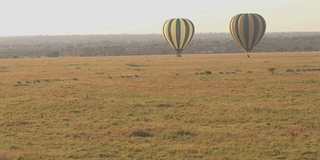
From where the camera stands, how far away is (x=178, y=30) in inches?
2719

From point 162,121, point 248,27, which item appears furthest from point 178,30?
point 162,121

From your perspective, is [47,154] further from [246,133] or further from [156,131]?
[246,133]

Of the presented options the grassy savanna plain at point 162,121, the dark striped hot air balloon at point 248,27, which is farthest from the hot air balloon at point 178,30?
the grassy savanna plain at point 162,121

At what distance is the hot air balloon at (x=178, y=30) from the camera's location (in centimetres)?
6869

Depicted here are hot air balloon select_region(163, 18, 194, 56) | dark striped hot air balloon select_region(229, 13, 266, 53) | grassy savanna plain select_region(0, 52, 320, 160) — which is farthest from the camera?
hot air balloon select_region(163, 18, 194, 56)

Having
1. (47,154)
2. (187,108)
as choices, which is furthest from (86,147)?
(187,108)

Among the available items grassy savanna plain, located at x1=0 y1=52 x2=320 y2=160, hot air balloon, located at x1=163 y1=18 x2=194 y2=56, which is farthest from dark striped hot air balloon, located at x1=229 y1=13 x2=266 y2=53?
grassy savanna plain, located at x1=0 y1=52 x2=320 y2=160

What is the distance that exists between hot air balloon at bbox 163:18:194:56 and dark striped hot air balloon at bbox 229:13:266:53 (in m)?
7.84

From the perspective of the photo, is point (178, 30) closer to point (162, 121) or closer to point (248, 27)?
point (248, 27)

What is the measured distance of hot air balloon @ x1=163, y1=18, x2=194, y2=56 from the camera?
68688 millimetres

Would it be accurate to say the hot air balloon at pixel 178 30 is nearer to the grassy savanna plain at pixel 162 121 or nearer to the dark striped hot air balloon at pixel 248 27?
the dark striped hot air balloon at pixel 248 27

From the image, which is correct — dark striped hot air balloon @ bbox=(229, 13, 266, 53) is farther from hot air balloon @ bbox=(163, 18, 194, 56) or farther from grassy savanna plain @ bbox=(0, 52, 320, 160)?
grassy savanna plain @ bbox=(0, 52, 320, 160)

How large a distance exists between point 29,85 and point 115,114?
1612 cm

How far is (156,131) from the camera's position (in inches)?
757
